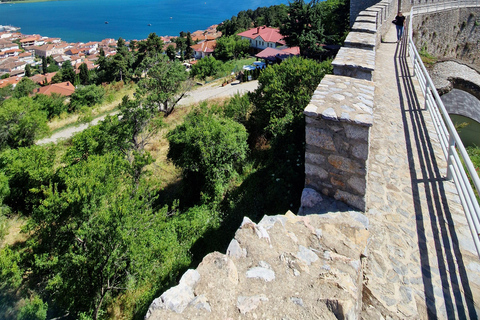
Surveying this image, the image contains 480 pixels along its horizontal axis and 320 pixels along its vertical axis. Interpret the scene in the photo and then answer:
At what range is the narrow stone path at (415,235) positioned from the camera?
2.46 m

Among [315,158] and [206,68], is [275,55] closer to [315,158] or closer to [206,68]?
[206,68]

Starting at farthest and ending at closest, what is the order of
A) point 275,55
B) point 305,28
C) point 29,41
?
1. point 29,41
2. point 275,55
3. point 305,28

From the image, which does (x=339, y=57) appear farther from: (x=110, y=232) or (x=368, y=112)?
(x=110, y=232)

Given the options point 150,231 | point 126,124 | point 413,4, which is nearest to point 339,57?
point 150,231

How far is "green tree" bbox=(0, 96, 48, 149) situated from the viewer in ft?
42.5

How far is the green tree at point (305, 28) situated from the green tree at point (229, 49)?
1043 inches

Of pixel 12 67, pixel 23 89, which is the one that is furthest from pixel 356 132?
pixel 12 67

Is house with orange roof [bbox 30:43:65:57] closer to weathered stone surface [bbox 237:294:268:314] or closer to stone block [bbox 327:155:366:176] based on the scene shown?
stone block [bbox 327:155:366:176]

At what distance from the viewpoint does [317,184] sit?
3586mm

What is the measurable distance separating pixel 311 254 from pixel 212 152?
244 inches

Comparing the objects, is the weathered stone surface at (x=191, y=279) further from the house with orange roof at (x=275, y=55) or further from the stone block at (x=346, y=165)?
the house with orange roof at (x=275, y=55)

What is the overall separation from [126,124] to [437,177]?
9707 millimetres

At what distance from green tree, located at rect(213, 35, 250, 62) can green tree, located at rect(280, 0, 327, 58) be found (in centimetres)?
2650

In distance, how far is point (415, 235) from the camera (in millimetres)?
3096
